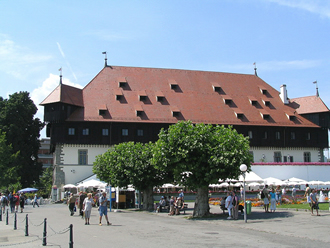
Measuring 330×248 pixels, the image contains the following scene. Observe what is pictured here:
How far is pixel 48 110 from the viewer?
56031mm

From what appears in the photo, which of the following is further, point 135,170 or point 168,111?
point 168,111

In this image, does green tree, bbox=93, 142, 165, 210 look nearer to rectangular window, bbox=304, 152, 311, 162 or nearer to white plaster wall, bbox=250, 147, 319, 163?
white plaster wall, bbox=250, 147, 319, 163

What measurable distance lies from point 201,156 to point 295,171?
2898cm

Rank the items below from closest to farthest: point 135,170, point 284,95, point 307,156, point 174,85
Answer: point 135,170
point 174,85
point 307,156
point 284,95

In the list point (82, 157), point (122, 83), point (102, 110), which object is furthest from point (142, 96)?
point (82, 157)

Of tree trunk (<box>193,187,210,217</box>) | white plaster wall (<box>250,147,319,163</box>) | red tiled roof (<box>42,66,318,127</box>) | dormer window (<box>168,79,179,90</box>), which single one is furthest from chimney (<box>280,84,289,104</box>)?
tree trunk (<box>193,187,210,217</box>)

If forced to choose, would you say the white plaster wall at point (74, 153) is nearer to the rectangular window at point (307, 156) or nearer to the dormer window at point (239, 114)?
the dormer window at point (239, 114)

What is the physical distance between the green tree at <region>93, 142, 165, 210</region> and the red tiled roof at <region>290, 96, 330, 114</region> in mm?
34739

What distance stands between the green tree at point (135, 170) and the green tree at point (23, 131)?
98.4 feet

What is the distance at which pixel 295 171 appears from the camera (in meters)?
52.1

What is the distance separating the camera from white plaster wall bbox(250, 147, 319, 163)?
6116 centimetres

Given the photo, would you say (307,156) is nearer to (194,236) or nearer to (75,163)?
(75,163)

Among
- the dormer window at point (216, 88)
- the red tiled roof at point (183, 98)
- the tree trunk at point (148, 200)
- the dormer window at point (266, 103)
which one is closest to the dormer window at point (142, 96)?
the red tiled roof at point (183, 98)

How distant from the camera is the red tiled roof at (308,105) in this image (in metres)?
62.5
